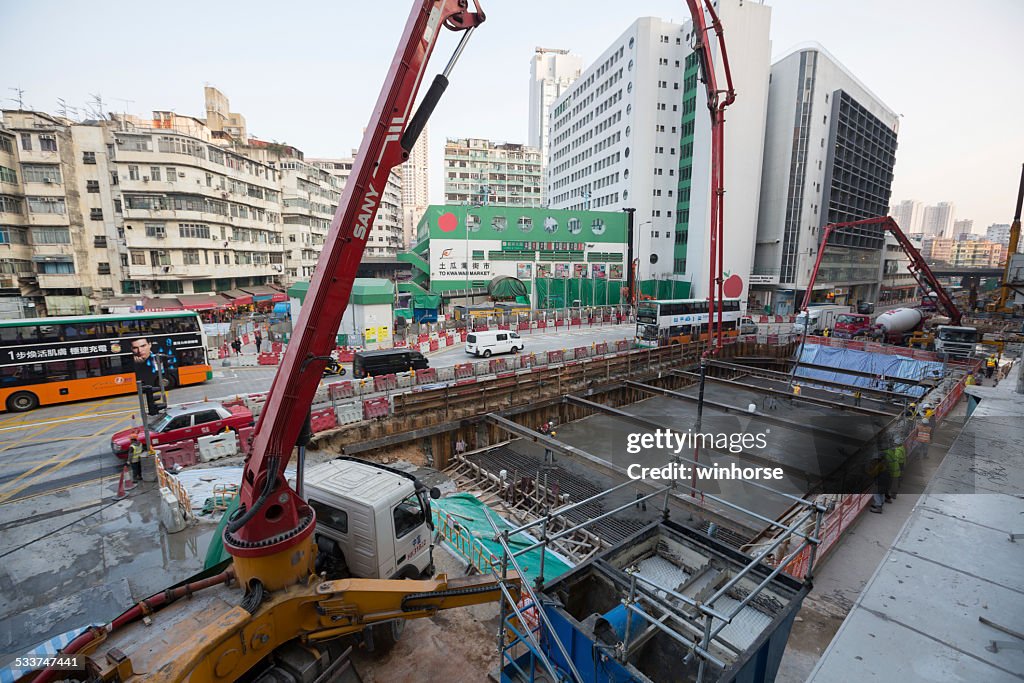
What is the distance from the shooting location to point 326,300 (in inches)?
228

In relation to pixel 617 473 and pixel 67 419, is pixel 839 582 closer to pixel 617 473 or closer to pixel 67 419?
pixel 617 473

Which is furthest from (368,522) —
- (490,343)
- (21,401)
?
(490,343)

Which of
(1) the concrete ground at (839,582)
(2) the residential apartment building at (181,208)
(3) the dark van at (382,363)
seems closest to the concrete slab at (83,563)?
(1) the concrete ground at (839,582)

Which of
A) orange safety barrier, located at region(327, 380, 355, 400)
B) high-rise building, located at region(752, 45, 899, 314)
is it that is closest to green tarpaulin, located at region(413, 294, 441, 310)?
orange safety barrier, located at region(327, 380, 355, 400)

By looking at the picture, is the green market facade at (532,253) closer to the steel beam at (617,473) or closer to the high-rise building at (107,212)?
the high-rise building at (107,212)

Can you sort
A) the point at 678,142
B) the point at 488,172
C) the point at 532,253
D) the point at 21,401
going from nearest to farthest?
the point at 21,401 < the point at 532,253 < the point at 678,142 < the point at 488,172

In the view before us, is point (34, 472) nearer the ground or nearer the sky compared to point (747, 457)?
nearer the sky

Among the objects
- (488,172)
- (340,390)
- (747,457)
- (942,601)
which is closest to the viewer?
(942,601)

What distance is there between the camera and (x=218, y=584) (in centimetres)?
575

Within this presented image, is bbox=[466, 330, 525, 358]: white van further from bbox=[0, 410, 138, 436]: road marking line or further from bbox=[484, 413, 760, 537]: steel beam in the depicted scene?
bbox=[0, 410, 138, 436]: road marking line

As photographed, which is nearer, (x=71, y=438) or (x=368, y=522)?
(x=368, y=522)

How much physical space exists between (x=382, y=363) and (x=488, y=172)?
8606cm

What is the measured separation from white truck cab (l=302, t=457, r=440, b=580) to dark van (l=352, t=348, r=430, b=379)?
15.4 m

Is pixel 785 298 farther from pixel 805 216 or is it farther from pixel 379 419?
pixel 379 419
